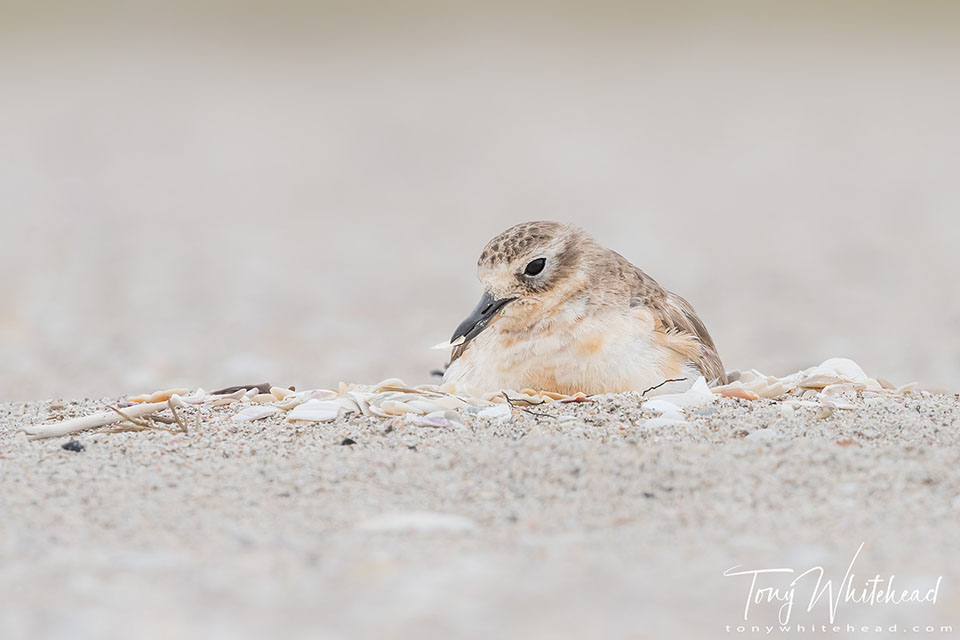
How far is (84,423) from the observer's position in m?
4.60

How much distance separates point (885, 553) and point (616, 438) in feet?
3.89

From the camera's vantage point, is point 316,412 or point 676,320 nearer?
point 316,412

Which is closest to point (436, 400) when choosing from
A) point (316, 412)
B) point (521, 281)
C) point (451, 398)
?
point (451, 398)

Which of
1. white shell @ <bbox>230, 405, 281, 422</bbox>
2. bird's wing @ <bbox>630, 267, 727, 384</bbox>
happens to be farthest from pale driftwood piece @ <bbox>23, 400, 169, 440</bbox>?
bird's wing @ <bbox>630, 267, 727, 384</bbox>

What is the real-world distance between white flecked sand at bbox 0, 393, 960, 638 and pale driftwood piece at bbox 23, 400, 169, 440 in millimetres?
112

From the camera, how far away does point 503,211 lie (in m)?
15.5

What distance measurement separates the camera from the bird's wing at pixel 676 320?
5477mm

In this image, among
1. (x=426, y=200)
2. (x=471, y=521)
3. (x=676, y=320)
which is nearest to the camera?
(x=471, y=521)

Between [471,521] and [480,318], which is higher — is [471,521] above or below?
below

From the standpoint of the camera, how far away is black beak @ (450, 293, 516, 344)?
17.5 feet

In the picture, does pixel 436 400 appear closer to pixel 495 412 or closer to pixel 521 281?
pixel 495 412
